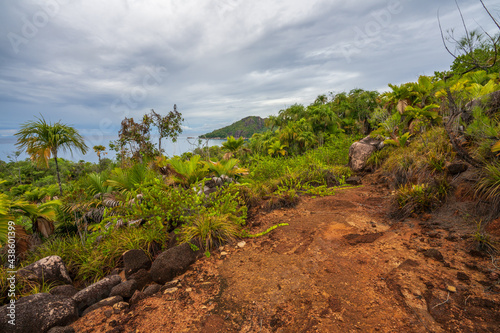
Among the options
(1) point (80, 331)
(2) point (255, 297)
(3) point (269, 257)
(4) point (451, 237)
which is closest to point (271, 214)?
(3) point (269, 257)

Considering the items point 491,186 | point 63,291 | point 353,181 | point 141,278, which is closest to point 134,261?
point 141,278

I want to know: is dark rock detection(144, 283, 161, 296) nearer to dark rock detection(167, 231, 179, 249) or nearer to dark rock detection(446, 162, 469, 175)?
dark rock detection(167, 231, 179, 249)

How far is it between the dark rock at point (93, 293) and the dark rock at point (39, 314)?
0.24 metres

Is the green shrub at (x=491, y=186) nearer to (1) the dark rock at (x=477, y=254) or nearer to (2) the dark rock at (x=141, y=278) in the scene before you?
(1) the dark rock at (x=477, y=254)

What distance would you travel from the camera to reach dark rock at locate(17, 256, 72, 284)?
3.27 metres

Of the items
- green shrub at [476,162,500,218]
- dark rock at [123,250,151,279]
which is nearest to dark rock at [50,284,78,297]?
dark rock at [123,250,151,279]

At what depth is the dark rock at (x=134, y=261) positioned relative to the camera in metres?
3.33

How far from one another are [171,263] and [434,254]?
341 centimetres

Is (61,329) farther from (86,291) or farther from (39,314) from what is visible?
(86,291)

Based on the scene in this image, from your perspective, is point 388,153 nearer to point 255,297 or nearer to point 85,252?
point 255,297

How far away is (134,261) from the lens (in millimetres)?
3385

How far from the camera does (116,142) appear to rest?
9.82 metres

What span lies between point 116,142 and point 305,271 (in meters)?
10.00

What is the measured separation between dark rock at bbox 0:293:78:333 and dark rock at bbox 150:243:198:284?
894 mm
